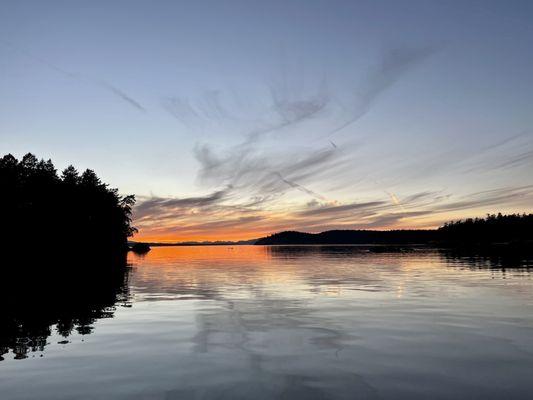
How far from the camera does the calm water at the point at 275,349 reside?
37.1 ft

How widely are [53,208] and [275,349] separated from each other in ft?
290

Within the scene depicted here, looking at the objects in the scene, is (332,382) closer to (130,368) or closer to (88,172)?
(130,368)

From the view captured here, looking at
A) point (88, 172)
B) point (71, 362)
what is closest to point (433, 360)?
point (71, 362)

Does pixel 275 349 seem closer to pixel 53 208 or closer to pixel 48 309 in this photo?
pixel 48 309

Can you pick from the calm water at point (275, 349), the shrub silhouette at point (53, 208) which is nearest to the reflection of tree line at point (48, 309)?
the calm water at point (275, 349)

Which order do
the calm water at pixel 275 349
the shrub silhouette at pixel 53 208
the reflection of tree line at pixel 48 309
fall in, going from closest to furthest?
the calm water at pixel 275 349
the reflection of tree line at pixel 48 309
the shrub silhouette at pixel 53 208

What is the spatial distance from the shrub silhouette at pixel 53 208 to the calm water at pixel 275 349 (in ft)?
190

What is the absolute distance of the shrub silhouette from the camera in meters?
78.7

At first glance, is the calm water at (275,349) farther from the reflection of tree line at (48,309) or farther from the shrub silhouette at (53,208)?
the shrub silhouette at (53,208)

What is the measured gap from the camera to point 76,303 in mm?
Result: 29609

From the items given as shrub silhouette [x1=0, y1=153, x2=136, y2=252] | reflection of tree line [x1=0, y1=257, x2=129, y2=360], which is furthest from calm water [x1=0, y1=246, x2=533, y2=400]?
shrub silhouette [x1=0, y1=153, x2=136, y2=252]

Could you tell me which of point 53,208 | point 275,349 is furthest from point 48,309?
point 53,208

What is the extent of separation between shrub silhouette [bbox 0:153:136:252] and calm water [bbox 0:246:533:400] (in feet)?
190

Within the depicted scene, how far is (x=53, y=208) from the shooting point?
3583 inches
